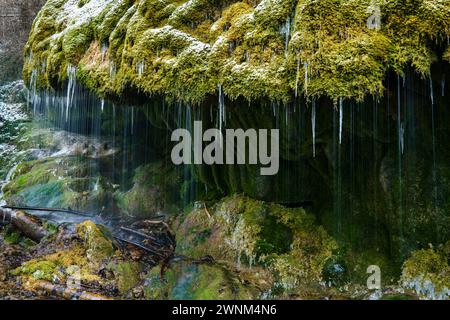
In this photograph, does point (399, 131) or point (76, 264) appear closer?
point (399, 131)

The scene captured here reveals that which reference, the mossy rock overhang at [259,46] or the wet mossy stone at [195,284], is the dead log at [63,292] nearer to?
the wet mossy stone at [195,284]

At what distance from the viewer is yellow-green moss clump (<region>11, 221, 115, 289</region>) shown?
22.5ft

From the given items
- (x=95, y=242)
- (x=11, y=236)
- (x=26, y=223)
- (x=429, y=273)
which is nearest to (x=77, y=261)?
(x=95, y=242)

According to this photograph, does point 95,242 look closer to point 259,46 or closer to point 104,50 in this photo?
point 104,50

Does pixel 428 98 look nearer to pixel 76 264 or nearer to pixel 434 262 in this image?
pixel 434 262

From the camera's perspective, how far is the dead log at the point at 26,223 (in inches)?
341

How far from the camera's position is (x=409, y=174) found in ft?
17.8

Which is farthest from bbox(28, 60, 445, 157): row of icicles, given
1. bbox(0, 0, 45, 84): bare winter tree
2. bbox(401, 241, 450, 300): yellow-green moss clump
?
bbox(0, 0, 45, 84): bare winter tree

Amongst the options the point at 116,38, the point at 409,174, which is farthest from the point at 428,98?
the point at 116,38

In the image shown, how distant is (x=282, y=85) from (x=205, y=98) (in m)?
1.26

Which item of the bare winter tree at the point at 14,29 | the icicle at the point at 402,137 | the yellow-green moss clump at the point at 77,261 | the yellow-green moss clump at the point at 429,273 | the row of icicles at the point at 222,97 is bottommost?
the yellow-green moss clump at the point at 77,261

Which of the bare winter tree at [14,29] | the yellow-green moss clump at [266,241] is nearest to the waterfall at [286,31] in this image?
the yellow-green moss clump at [266,241]

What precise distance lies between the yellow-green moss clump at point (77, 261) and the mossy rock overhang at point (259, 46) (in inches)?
124

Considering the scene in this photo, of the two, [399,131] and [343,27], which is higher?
[343,27]
